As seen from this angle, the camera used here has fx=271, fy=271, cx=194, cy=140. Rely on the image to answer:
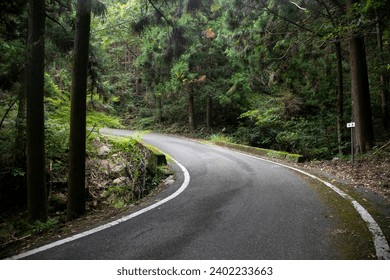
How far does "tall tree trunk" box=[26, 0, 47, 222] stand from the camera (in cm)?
625

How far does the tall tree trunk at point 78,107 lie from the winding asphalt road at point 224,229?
78.2 inches

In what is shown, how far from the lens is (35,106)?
6285 mm

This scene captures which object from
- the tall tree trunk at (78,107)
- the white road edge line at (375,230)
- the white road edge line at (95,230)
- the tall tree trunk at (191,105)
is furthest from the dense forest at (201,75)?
the white road edge line at (375,230)

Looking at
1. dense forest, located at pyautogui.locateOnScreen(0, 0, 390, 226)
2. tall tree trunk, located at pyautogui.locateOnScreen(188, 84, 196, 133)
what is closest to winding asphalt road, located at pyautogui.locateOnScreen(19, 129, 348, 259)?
dense forest, located at pyautogui.locateOnScreen(0, 0, 390, 226)

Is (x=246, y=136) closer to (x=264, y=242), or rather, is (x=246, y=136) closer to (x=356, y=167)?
(x=356, y=167)

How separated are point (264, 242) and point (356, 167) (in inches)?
281

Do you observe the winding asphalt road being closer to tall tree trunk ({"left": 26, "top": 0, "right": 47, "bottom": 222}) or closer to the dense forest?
the dense forest

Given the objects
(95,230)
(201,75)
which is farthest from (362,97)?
(201,75)

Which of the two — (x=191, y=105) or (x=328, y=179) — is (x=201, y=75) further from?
(x=328, y=179)

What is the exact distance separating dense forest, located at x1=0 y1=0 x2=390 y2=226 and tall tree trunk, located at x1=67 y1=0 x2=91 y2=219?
0.08ft

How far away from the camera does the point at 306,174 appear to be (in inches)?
356

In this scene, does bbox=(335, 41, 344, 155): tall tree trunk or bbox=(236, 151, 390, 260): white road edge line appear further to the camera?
bbox=(335, 41, 344, 155): tall tree trunk

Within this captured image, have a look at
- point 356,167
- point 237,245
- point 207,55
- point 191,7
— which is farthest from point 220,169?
point 207,55

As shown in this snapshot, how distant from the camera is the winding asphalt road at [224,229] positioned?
373 centimetres
